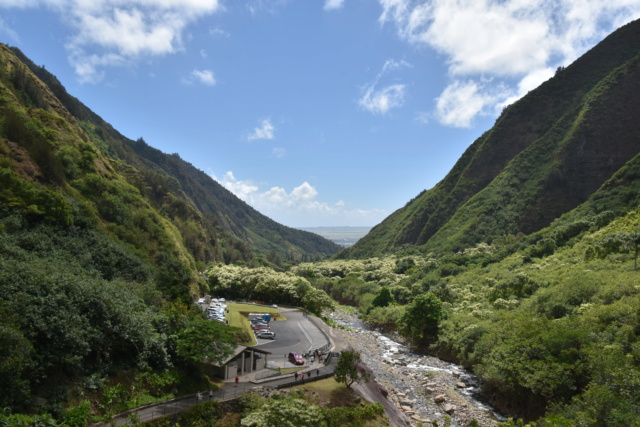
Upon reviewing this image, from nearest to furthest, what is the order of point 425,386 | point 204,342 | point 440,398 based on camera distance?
point 204,342 < point 440,398 < point 425,386

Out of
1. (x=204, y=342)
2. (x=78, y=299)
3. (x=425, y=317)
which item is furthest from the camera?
(x=425, y=317)

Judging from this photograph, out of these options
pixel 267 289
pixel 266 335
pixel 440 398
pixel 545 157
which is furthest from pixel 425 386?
pixel 545 157

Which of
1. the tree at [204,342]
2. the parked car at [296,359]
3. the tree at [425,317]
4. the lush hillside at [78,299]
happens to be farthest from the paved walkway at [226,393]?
the tree at [425,317]

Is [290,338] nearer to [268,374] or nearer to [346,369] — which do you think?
[268,374]

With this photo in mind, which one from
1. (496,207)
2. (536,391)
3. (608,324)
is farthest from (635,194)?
(536,391)

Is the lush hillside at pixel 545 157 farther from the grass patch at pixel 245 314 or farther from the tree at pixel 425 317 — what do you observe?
the grass patch at pixel 245 314

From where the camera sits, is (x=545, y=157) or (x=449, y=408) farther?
(x=545, y=157)

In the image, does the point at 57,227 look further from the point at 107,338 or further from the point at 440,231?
the point at 440,231
